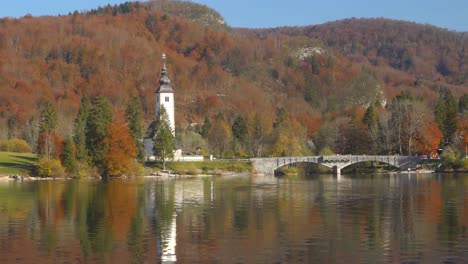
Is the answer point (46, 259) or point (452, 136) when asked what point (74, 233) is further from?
point (452, 136)

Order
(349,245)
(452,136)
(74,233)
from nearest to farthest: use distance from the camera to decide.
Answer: (349,245) < (74,233) < (452,136)

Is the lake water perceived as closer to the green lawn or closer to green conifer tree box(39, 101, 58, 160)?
the green lawn

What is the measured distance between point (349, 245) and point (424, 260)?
437cm

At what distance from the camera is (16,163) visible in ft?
317

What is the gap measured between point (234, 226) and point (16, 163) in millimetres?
59350

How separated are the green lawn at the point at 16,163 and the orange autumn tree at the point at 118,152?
28.1 ft

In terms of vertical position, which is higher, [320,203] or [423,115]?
[423,115]

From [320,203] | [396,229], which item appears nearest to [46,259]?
[396,229]

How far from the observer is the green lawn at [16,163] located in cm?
9150

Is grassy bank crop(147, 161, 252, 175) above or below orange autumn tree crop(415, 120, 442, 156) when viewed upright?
below

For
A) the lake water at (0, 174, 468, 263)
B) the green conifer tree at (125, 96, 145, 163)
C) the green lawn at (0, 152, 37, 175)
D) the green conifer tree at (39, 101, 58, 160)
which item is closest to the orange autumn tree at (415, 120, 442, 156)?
the green conifer tree at (125, 96, 145, 163)

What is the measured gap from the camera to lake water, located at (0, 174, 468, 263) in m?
33.7

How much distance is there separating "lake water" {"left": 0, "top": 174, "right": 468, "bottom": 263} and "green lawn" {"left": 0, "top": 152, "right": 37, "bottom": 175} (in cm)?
2334

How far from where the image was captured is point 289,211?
50594 millimetres
